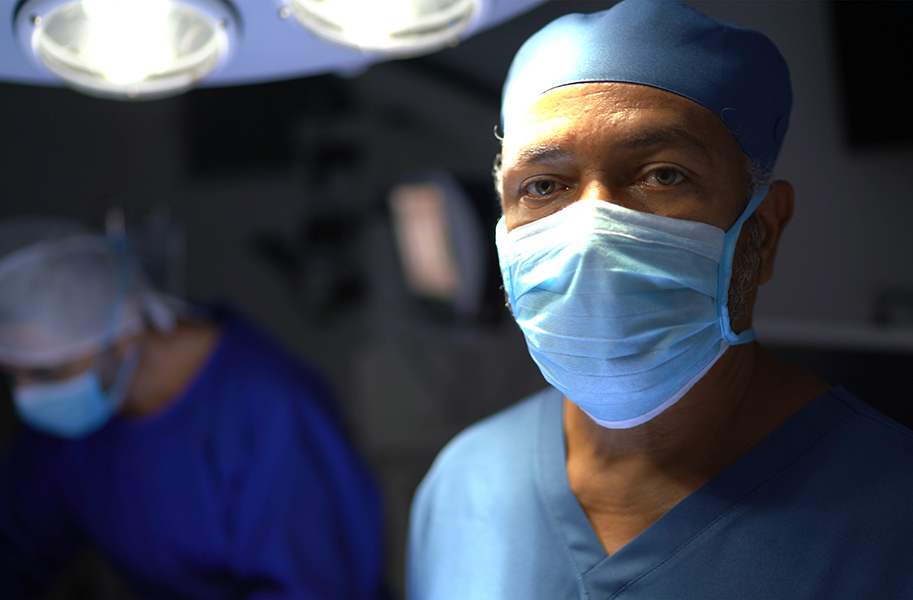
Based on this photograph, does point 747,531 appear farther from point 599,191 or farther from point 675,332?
point 599,191

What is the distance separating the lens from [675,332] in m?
0.75

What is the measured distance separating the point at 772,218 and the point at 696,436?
0.93 feet

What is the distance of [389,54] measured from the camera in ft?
3.64

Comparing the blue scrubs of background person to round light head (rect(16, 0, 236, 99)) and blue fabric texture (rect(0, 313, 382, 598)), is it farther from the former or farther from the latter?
round light head (rect(16, 0, 236, 99))

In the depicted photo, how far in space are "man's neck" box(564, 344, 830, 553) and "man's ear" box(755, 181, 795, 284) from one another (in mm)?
110

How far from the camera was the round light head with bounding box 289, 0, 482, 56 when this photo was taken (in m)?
1.06

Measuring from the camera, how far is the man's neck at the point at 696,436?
85cm

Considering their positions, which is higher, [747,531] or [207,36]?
[207,36]

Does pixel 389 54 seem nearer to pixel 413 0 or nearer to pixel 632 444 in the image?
pixel 413 0

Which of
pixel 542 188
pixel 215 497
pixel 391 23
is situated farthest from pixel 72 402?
pixel 542 188

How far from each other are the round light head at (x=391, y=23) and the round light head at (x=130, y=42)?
15 centimetres

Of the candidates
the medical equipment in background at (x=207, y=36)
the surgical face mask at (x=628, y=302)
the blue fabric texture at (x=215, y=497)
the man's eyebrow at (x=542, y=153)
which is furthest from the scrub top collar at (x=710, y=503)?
the blue fabric texture at (x=215, y=497)

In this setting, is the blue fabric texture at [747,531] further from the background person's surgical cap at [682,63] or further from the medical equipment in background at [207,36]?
the medical equipment in background at [207,36]

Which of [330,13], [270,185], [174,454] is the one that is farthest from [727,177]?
[174,454]
